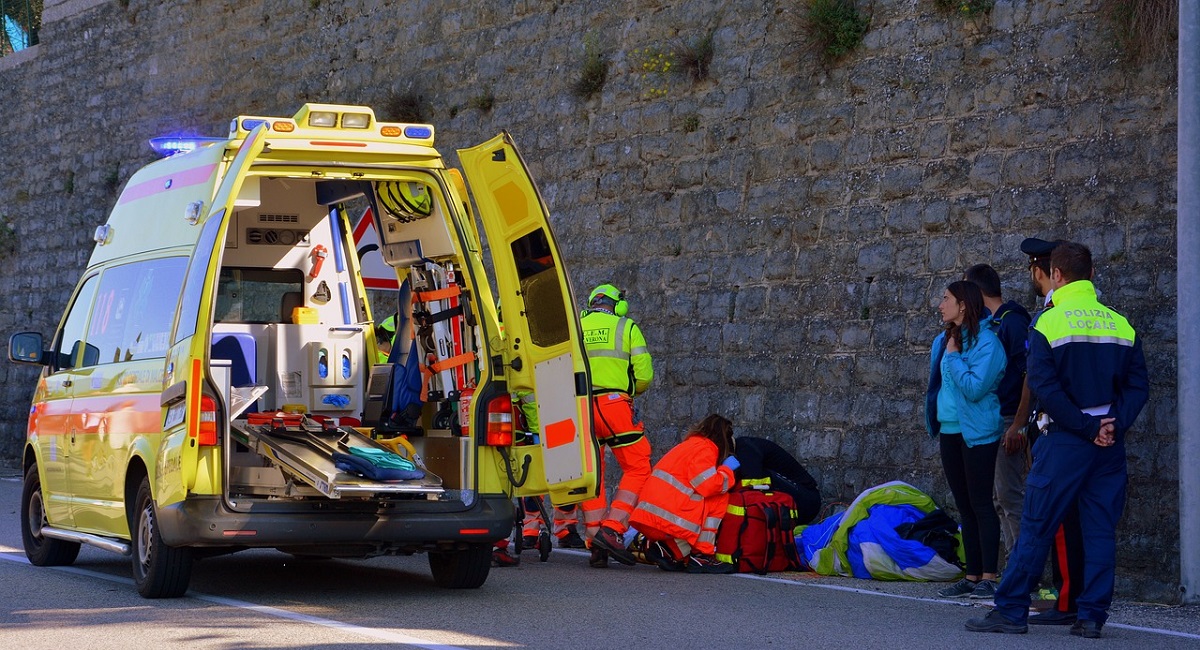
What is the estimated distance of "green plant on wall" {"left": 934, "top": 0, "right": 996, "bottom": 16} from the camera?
10102 millimetres

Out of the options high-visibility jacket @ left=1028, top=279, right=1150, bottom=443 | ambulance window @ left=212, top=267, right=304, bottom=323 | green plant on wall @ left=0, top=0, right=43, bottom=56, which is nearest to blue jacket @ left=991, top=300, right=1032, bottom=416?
high-visibility jacket @ left=1028, top=279, right=1150, bottom=443

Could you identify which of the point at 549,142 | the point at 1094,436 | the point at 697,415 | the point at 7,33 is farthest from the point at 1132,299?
the point at 7,33

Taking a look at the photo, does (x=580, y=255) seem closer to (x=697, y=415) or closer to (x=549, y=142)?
(x=549, y=142)

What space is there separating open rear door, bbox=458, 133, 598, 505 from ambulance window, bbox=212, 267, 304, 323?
1.93m

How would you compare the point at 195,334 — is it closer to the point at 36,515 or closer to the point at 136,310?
the point at 136,310

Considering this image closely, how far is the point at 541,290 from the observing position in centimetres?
814

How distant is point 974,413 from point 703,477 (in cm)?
180

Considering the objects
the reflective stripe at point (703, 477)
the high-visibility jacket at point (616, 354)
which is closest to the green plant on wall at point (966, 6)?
the high-visibility jacket at point (616, 354)

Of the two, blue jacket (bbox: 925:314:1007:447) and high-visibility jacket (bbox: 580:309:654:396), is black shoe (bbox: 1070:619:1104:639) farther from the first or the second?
high-visibility jacket (bbox: 580:309:654:396)

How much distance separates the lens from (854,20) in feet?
36.0

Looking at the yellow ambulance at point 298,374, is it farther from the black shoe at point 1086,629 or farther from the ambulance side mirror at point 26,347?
the black shoe at point 1086,629

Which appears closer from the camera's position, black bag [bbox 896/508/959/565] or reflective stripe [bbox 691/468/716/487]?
black bag [bbox 896/508/959/565]

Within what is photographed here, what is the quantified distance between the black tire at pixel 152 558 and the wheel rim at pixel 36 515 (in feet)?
6.31

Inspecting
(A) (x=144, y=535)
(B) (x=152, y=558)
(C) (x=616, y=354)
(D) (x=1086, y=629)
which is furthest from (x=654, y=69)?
(D) (x=1086, y=629)
